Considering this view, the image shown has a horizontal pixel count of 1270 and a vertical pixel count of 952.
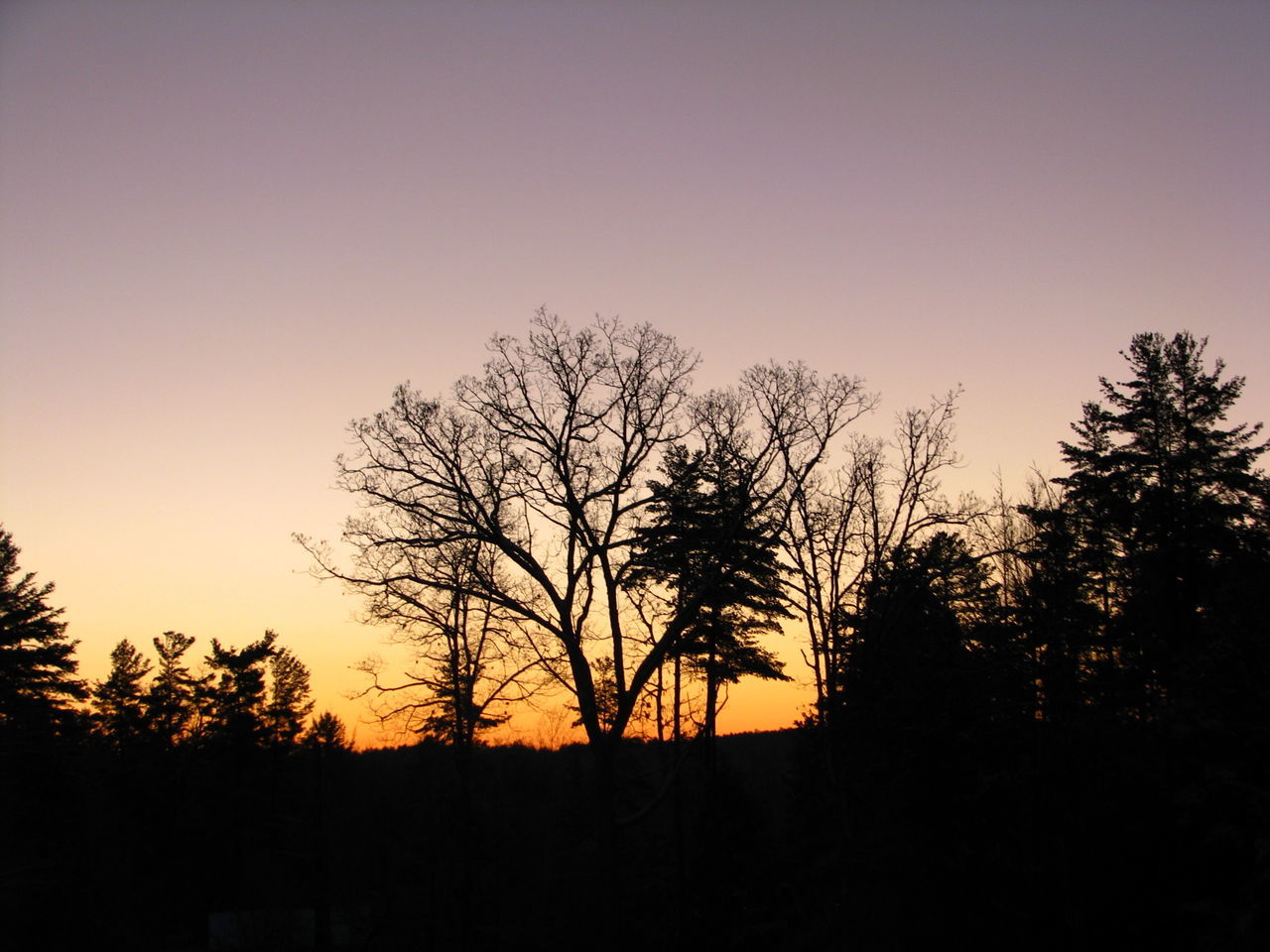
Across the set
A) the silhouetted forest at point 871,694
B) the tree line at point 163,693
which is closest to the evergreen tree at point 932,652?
the silhouetted forest at point 871,694

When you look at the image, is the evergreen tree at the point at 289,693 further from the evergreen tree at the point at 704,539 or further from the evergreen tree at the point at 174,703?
the evergreen tree at the point at 704,539

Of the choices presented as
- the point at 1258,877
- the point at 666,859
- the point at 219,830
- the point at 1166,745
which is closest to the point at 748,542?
the point at 1166,745

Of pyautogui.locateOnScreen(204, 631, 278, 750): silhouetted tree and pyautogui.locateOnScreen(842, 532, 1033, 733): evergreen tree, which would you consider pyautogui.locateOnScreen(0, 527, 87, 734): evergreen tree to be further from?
pyautogui.locateOnScreen(842, 532, 1033, 733): evergreen tree

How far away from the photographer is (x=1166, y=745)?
883 inches

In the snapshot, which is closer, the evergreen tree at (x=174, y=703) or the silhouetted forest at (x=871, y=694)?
the silhouetted forest at (x=871, y=694)

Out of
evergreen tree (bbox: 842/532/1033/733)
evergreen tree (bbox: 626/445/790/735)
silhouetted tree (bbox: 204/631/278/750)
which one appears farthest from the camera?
silhouetted tree (bbox: 204/631/278/750)

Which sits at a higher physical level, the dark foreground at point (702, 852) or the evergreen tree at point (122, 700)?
the evergreen tree at point (122, 700)

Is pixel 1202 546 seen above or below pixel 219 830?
above

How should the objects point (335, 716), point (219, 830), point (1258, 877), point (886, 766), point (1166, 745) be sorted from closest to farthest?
point (1258, 877) < point (1166, 745) < point (886, 766) < point (219, 830) < point (335, 716)

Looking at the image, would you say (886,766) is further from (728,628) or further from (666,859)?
(666,859)

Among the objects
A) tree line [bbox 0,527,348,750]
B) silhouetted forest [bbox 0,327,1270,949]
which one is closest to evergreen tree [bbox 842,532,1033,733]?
silhouetted forest [bbox 0,327,1270,949]

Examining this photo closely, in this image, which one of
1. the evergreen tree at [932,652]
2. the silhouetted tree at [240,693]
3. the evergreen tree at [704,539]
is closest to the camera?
the evergreen tree at [704,539]

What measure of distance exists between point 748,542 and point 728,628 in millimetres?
7446

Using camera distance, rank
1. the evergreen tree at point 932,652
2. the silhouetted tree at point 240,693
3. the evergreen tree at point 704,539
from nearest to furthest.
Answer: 1. the evergreen tree at point 704,539
2. the evergreen tree at point 932,652
3. the silhouetted tree at point 240,693
